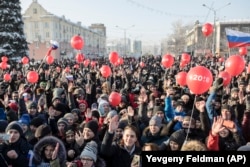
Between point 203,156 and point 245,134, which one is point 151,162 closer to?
point 203,156

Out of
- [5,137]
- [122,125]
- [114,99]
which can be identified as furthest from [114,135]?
[114,99]

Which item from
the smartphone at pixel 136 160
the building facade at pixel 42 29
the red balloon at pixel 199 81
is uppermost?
the building facade at pixel 42 29

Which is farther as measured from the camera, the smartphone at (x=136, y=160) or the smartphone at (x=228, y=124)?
the smartphone at (x=228, y=124)

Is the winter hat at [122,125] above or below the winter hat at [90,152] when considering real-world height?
above

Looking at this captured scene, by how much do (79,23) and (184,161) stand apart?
3141 inches

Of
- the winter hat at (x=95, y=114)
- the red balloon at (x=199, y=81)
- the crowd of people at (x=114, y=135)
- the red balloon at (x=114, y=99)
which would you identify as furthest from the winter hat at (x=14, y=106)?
the red balloon at (x=199, y=81)

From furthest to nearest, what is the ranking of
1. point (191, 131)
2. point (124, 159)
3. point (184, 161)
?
point (191, 131), point (124, 159), point (184, 161)

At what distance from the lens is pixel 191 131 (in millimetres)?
4406

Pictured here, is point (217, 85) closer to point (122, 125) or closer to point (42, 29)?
point (122, 125)

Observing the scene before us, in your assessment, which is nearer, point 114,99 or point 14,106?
point 114,99

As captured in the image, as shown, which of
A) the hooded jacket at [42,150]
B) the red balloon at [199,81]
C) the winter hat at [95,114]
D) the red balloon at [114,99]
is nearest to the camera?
the hooded jacket at [42,150]

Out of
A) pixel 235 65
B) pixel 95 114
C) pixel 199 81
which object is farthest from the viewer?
pixel 235 65

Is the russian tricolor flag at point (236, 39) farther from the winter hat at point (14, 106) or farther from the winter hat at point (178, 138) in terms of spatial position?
the winter hat at point (178, 138)

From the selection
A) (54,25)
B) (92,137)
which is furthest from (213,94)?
(54,25)
